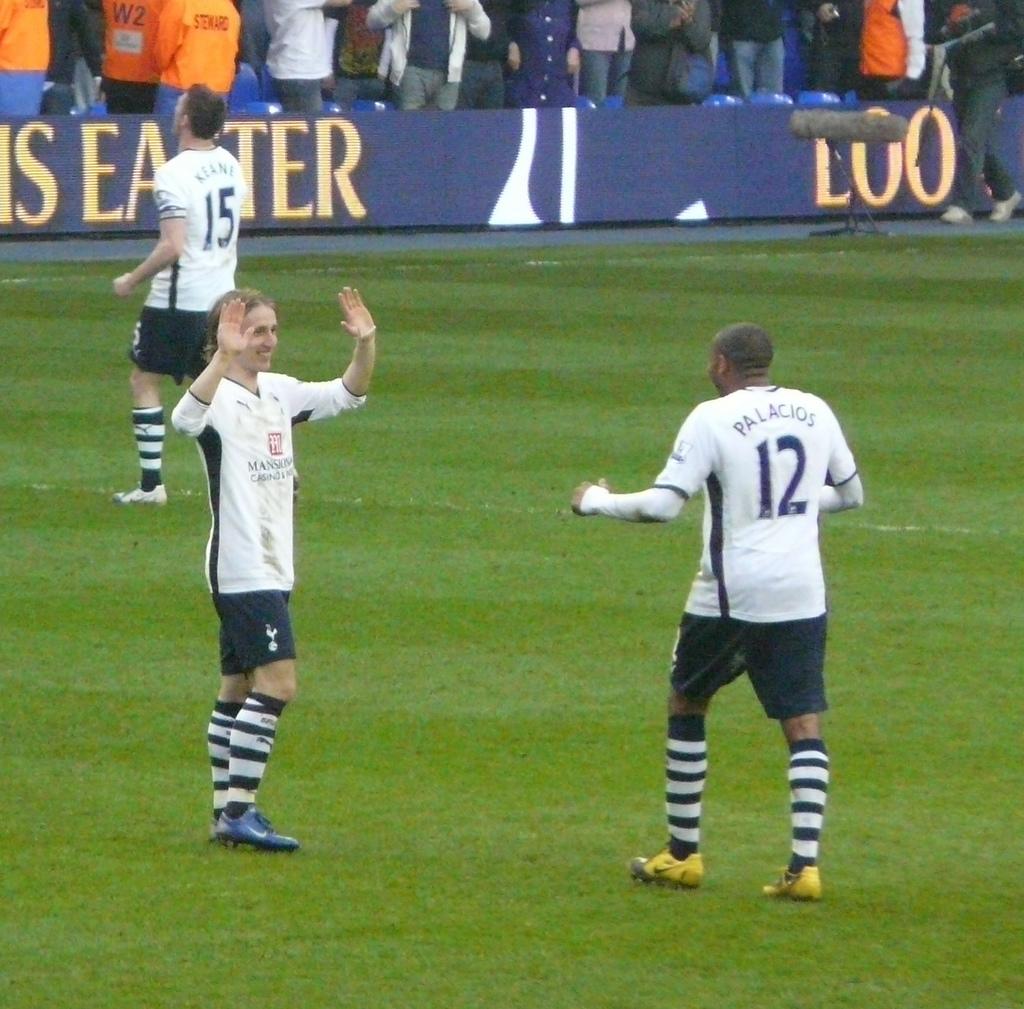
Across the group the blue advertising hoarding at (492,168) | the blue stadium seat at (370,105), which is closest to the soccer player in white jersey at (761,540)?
the blue advertising hoarding at (492,168)

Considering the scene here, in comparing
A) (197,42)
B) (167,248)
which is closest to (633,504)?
(167,248)

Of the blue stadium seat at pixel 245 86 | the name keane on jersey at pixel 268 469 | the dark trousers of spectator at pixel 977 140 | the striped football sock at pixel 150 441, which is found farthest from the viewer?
the dark trousers of spectator at pixel 977 140

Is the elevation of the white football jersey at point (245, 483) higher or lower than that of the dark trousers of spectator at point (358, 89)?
lower

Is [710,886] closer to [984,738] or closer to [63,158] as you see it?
[984,738]

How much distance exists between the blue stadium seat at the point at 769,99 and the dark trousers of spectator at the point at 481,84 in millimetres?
2910

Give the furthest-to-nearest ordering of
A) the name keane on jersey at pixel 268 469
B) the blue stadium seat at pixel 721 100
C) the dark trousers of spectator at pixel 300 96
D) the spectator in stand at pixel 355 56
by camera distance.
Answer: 1. the blue stadium seat at pixel 721 100
2. the spectator in stand at pixel 355 56
3. the dark trousers of spectator at pixel 300 96
4. the name keane on jersey at pixel 268 469

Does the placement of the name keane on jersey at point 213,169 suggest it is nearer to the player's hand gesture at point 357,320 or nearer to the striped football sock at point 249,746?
the player's hand gesture at point 357,320

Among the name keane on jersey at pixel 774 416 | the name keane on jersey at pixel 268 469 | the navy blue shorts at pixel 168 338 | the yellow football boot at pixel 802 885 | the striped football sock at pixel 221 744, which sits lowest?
the yellow football boot at pixel 802 885

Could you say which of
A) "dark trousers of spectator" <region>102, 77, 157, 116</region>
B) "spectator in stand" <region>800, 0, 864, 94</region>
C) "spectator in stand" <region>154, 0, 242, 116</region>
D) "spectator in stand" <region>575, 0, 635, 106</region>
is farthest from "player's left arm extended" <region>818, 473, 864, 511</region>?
"spectator in stand" <region>800, 0, 864, 94</region>

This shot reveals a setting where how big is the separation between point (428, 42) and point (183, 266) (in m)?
14.5

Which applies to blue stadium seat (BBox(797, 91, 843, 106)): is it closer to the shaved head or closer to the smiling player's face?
the smiling player's face

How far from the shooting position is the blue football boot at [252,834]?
A: 7.80m

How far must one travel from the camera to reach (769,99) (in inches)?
1176

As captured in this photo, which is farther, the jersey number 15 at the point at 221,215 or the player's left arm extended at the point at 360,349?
the jersey number 15 at the point at 221,215
